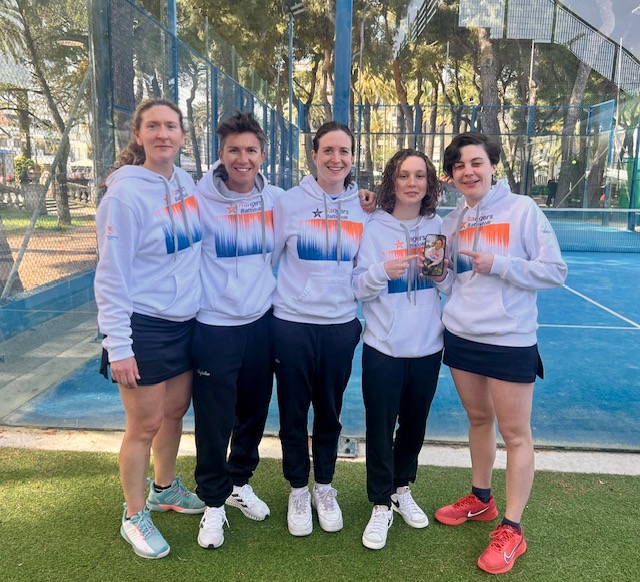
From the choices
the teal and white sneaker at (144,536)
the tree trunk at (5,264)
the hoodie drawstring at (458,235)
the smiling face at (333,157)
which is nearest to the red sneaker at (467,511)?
the hoodie drawstring at (458,235)

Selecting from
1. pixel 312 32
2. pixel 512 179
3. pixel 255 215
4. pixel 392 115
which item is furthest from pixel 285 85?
pixel 255 215

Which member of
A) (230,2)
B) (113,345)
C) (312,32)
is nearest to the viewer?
(113,345)

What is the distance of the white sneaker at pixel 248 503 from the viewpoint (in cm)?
284

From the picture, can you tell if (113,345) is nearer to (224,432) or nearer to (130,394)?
(130,394)

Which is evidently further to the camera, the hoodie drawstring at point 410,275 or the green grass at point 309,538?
the hoodie drawstring at point 410,275

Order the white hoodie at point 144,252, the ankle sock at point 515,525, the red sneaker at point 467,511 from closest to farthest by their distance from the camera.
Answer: the white hoodie at point 144,252 < the ankle sock at point 515,525 < the red sneaker at point 467,511

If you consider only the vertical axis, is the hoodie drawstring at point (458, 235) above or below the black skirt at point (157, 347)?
above

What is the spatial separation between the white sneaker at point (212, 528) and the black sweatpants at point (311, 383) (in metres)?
0.37

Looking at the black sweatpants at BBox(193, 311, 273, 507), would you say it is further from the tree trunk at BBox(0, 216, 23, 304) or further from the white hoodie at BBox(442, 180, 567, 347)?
the tree trunk at BBox(0, 216, 23, 304)

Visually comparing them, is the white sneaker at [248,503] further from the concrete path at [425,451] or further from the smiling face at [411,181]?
the smiling face at [411,181]

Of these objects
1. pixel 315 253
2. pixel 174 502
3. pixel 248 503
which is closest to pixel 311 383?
pixel 315 253

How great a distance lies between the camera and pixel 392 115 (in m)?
19.3

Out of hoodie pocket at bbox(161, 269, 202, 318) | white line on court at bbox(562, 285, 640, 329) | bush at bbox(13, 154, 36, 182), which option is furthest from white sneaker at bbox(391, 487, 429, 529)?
white line on court at bbox(562, 285, 640, 329)

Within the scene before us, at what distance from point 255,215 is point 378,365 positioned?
855mm
